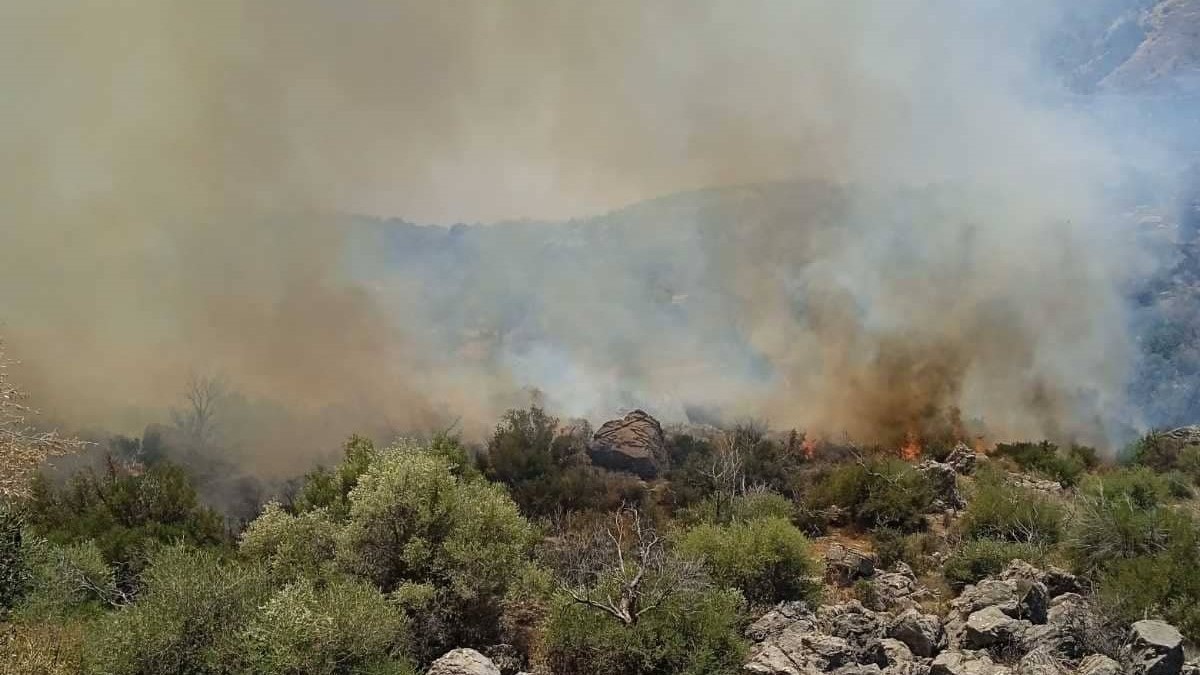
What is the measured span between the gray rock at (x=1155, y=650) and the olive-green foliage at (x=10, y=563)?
2584 centimetres

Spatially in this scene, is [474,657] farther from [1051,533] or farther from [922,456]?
[922,456]

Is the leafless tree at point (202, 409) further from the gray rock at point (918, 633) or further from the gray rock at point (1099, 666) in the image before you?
the gray rock at point (1099, 666)

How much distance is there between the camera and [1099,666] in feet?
47.3

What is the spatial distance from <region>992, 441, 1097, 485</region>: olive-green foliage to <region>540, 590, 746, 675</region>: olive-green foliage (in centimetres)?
2913

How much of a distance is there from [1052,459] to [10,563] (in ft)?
150

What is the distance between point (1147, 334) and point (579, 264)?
50.0 metres

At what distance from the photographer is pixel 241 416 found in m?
55.4

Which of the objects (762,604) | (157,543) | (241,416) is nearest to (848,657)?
(762,604)

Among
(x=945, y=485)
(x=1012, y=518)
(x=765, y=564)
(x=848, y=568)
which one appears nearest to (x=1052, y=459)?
(x=945, y=485)

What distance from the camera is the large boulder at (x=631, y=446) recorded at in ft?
151

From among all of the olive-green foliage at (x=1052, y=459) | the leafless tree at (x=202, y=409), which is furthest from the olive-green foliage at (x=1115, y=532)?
the leafless tree at (x=202, y=409)

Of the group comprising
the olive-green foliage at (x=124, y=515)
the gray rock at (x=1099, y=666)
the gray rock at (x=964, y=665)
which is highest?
the gray rock at (x=1099, y=666)

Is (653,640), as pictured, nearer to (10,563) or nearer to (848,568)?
(848,568)

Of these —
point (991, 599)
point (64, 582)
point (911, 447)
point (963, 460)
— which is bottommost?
point (64, 582)
